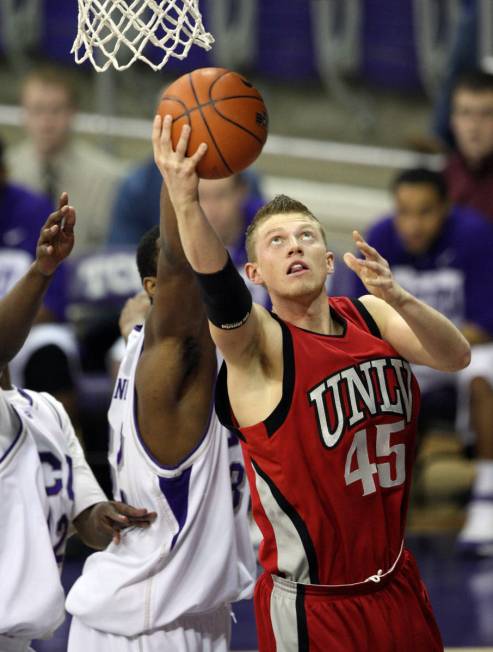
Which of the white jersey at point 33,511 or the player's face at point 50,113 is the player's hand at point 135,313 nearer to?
the white jersey at point 33,511

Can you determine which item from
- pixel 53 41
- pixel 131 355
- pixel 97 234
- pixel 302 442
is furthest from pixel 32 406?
pixel 53 41

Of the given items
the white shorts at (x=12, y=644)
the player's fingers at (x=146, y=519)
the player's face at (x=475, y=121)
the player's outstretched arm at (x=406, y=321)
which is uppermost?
the player's face at (x=475, y=121)

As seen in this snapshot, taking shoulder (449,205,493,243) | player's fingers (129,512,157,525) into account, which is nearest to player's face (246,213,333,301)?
player's fingers (129,512,157,525)

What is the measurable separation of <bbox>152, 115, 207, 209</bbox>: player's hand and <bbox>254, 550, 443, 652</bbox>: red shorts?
3.64 feet

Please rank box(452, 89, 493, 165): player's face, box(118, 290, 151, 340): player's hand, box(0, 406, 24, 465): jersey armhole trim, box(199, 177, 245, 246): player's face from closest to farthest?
box(0, 406, 24, 465): jersey armhole trim, box(118, 290, 151, 340): player's hand, box(199, 177, 245, 246): player's face, box(452, 89, 493, 165): player's face

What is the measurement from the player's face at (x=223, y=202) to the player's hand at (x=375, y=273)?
11.0ft

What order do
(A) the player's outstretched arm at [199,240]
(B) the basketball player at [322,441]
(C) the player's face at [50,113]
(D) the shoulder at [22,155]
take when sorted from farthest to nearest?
(D) the shoulder at [22,155], (C) the player's face at [50,113], (B) the basketball player at [322,441], (A) the player's outstretched arm at [199,240]

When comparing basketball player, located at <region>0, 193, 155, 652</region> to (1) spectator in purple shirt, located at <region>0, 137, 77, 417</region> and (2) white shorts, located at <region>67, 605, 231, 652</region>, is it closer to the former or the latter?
(2) white shorts, located at <region>67, 605, 231, 652</region>

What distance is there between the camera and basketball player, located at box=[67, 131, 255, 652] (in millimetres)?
3855

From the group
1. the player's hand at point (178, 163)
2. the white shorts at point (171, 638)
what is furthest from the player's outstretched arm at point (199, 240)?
the white shorts at point (171, 638)

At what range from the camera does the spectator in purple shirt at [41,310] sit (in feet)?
23.8

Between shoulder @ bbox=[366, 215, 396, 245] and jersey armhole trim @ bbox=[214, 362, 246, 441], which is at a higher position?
shoulder @ bbox=[366, 215, 396, 245]

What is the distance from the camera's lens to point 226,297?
336 cm

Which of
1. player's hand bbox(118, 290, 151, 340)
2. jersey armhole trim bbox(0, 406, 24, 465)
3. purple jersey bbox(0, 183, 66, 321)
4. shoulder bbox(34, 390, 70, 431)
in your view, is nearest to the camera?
jersey armhole trim bbox(0, 406, 24, 465)
